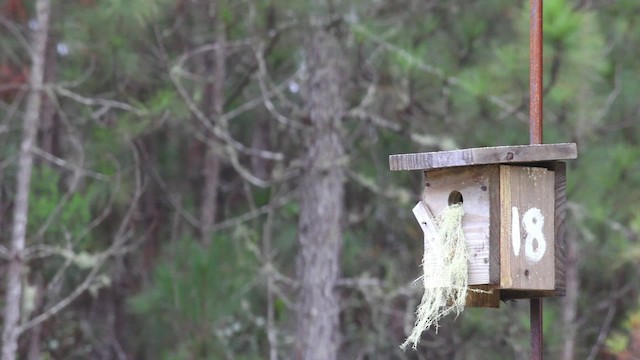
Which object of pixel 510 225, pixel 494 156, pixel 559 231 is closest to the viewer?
pixel 494 156

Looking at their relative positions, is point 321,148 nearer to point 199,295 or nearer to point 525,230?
point 199,295

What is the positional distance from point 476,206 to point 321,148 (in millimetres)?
4965

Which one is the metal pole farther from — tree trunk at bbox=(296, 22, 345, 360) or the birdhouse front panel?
tree trunk at bbox=(296, 22, 345, 360)

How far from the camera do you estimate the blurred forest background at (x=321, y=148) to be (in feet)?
28.6

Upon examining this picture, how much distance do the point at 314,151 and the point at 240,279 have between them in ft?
4.43

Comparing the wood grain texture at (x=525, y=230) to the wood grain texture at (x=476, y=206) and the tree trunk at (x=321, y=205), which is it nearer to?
the wood grain texture at (x=476, y=206)

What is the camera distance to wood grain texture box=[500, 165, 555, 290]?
388cm

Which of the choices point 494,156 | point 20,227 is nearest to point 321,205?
point 20,227

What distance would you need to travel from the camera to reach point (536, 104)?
12.4 ft

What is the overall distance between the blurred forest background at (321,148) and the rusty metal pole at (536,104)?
3.01 m

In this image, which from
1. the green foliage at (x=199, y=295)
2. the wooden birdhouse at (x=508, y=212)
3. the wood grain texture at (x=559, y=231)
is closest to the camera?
the wooden birdhouse at (x=508, y=212)

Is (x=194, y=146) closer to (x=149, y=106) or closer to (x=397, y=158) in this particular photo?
(x=149, y=106)

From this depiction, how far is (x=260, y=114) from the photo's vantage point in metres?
13.1

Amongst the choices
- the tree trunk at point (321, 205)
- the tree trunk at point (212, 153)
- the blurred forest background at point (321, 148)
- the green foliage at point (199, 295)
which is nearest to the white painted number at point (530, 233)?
the blurred forest background at point (321, 148)
